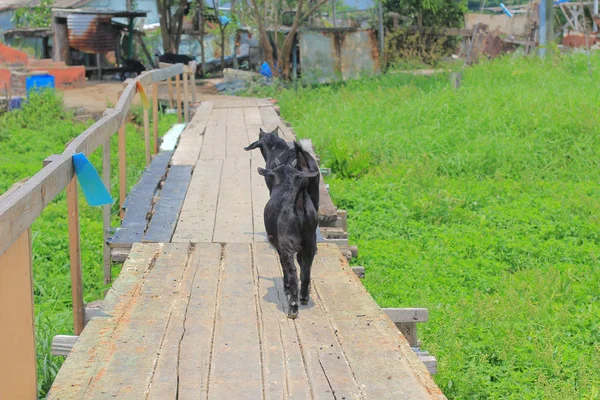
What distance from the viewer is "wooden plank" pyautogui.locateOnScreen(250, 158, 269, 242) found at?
6218mm

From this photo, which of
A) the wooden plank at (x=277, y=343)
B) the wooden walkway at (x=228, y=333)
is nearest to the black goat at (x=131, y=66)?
the wooden walkway at (x=228, y=333)

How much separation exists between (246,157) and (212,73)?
18.8 meters

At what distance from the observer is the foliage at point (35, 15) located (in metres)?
27.5

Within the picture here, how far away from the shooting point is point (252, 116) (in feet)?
44.8

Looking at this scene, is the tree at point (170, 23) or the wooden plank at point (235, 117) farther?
the tree at point (170, 23)

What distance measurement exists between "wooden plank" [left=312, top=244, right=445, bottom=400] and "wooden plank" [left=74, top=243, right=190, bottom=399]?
85 cm

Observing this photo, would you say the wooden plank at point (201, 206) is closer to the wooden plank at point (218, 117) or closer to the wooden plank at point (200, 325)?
the wooden plank at point (200, 325)

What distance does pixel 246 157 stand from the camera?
9.43 metres

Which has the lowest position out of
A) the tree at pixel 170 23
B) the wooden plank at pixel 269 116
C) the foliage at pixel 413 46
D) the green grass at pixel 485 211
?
the green grass at pixel 485 211

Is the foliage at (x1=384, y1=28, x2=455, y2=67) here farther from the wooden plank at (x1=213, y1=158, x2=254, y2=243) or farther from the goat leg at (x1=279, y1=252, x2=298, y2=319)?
the goat leg at (x1=279, y1=252, x2=298, y2=319)

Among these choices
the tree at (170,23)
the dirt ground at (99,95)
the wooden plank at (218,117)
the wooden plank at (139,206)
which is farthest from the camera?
the tree at (170,23)

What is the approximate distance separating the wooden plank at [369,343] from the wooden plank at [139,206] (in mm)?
1550

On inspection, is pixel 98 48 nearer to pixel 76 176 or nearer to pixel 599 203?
pixel 599 203

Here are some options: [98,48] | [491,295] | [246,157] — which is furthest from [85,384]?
[98,48]
